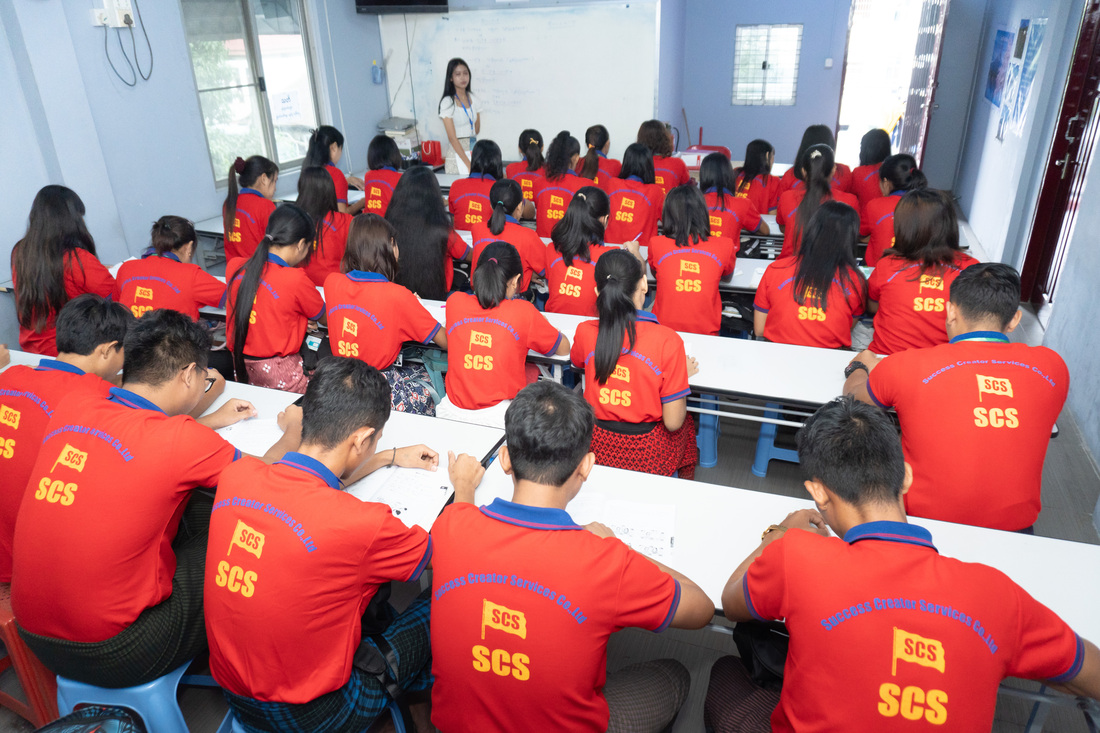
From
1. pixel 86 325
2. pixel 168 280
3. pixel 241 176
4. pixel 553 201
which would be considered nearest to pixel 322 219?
pixel 241 176

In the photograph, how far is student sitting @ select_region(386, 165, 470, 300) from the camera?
355cm

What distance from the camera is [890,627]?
42.3 inches

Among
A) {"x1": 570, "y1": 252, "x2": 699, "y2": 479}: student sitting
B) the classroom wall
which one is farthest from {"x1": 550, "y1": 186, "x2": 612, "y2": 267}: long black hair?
the classroom wall

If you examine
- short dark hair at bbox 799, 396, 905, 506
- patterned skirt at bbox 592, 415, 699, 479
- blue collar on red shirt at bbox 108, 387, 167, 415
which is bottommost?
patterned skirt at bbox 592, 415, 699, 479

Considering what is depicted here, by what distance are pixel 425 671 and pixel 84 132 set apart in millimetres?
4105

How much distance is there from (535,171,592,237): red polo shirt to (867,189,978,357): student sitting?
219 centimetres

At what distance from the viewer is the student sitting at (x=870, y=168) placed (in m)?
4.87

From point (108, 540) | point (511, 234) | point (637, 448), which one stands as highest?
point (511, 234)

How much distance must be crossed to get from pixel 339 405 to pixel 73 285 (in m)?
2.32

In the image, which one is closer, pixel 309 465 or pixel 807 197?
pixel 309 465

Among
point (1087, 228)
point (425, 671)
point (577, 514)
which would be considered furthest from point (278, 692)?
point (1087, 228)

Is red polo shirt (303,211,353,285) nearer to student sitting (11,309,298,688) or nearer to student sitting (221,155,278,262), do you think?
student sitting (221,155,278,262)

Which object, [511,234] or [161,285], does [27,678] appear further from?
[511,234]

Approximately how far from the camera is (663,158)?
5.23 meters
